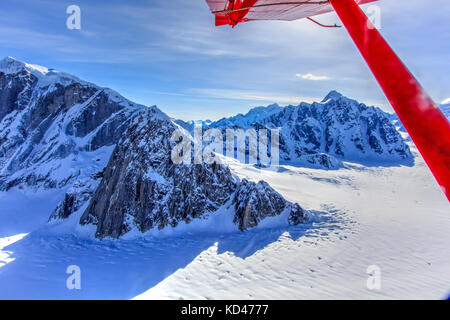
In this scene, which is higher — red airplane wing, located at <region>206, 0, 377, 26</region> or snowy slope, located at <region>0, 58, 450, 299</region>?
red airplane wing, located at <region>206, 0, 377, 26</region>

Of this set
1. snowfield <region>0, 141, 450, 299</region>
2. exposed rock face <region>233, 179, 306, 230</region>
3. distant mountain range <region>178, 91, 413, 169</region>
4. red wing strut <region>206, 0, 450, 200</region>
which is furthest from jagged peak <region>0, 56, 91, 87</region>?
distant mountain range <region>178, 91, 413, 169</region>

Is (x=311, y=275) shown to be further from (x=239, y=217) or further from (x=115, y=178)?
(x=115, y=178)

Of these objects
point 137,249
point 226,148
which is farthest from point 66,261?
point 226,148

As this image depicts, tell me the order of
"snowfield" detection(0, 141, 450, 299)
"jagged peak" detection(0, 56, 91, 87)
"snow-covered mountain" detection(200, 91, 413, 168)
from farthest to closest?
"snow-covered mountain" detection(200, 91, 413, 168) < "jagged peak" detection(0, 56, 91, 87) < "snowfield" detection(0, 141, 450, 299)

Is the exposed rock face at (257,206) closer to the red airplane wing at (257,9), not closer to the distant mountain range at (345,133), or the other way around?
the red airplane wing at (257,9)

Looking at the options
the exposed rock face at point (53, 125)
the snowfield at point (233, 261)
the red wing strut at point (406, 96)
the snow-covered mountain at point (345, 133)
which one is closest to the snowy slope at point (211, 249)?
the snowfield at point (233, 261)

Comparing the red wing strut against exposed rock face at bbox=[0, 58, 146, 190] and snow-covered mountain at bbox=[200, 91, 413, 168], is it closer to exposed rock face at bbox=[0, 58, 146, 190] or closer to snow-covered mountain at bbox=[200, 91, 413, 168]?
exposed rock face at bbox=[0, 58, 146, 190]

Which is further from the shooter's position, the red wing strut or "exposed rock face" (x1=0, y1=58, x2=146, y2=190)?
"exposed rock face" (x1=0, y1=58, x2=146, y2=190)

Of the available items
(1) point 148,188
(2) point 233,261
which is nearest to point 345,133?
(1) point 148,188
